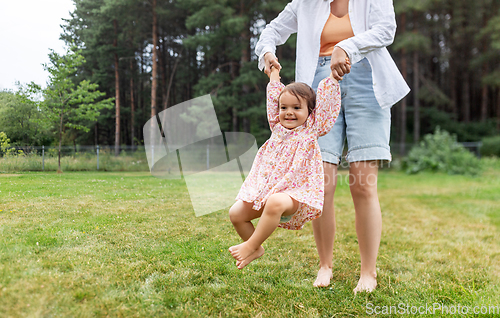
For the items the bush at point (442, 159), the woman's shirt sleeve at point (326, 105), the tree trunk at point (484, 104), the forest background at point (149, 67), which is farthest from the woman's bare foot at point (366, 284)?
the tree trunk at point (484, 104)

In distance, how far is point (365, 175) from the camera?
6.38ft

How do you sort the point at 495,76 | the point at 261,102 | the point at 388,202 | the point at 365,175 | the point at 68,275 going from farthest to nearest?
the point at 495,76
the point at 388,202
the point at 261,102
the point at 365,175
the point at 68,275

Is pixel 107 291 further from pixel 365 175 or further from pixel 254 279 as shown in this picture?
pixel 365 175

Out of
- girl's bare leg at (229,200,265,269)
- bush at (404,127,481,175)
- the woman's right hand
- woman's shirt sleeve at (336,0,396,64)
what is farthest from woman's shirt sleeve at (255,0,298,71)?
bush at (404,127,481,175)

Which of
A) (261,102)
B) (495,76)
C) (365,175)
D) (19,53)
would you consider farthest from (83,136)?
(495,76)

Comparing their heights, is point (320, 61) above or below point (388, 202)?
above

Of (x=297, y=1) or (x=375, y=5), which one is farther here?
(x=297, y=1)

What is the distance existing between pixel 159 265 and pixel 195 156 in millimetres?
1242

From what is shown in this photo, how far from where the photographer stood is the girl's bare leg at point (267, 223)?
1434mm

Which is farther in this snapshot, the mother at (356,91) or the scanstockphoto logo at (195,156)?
the scanstockphoto logo at (195,156)

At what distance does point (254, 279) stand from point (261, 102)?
12.0ft

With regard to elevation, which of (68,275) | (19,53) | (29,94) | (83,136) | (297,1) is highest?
(297,1)

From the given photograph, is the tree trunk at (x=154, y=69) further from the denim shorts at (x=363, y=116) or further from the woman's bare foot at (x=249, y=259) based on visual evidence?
the woman's bare foot at (x=249, y=259)

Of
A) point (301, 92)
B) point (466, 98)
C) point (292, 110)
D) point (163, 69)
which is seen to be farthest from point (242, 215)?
point (466, 98)
